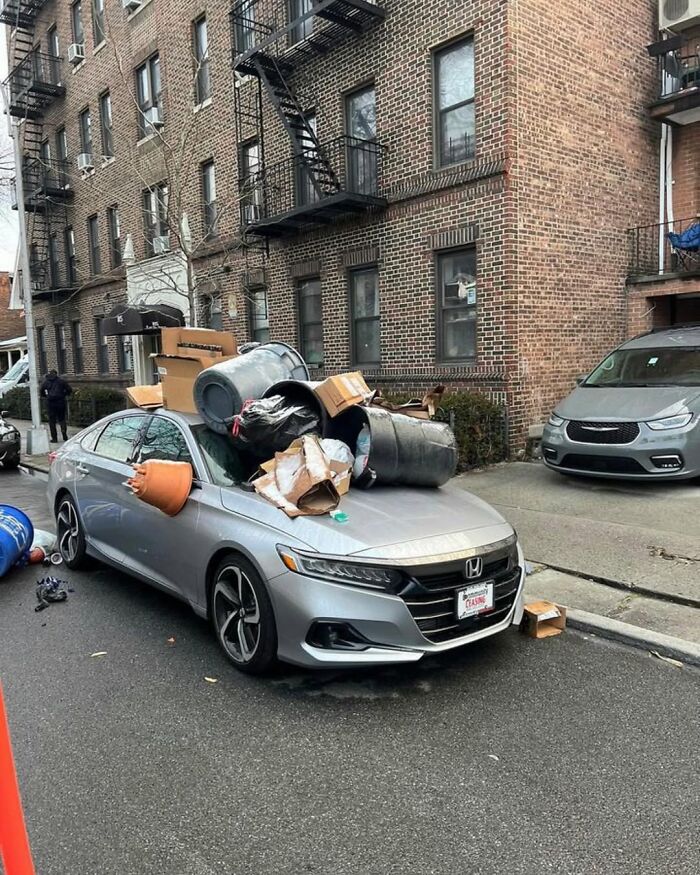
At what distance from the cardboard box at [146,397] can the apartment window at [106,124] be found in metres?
16.1

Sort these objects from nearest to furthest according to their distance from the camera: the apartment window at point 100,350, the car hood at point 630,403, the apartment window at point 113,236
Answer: the car hood at point 630,403 → the apartment window at point 113,236 → the apartment window at point 100,350

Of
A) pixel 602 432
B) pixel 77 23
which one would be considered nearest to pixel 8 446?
pixel 602 432

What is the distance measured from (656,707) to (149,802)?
2444 mm

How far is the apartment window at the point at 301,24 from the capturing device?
12.6 meters

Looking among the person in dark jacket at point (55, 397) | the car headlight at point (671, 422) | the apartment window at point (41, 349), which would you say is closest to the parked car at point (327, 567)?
the car headlight at point (671, 422)

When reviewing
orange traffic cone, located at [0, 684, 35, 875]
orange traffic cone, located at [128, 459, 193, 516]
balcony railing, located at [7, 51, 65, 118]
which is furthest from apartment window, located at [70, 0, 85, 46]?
orange traffic cone, located at [0, 684, 35, 875]

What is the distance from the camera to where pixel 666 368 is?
8.71 meters

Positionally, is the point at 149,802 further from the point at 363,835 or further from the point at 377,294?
the point at 377,294

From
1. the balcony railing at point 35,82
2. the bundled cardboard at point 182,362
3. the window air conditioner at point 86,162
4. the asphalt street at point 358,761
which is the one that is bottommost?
the asphalt street at point 358,761

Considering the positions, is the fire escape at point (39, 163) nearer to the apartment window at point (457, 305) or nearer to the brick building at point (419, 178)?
the brick building at point (419, 178)

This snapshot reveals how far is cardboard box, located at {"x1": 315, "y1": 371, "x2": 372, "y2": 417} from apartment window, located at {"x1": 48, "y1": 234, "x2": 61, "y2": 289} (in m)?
20.7

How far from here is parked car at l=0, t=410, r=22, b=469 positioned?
13109mm

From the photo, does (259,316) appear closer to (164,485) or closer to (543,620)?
(164,485)

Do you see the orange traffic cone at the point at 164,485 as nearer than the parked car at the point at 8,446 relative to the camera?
Yes
